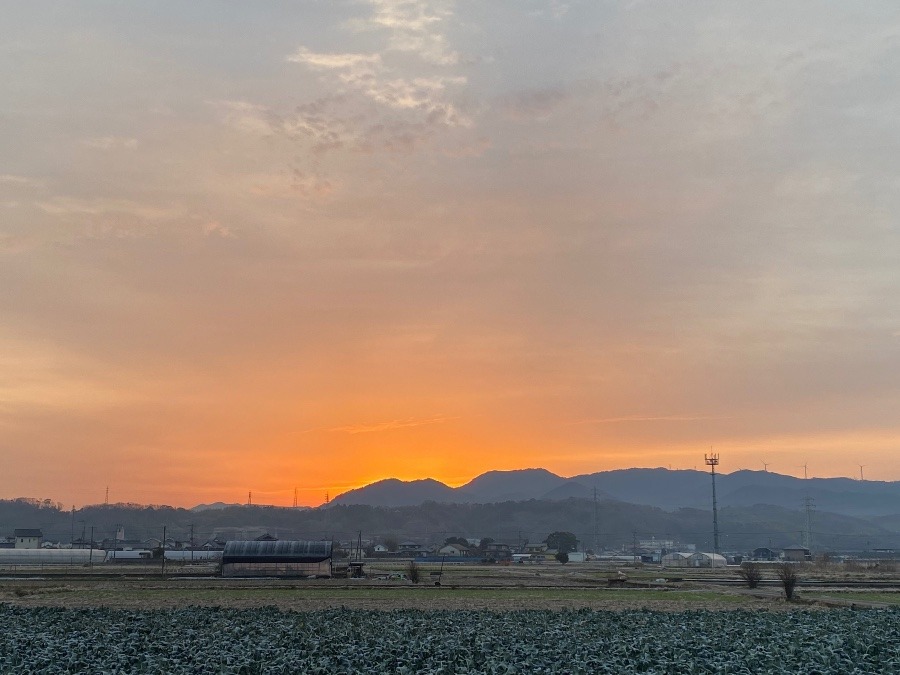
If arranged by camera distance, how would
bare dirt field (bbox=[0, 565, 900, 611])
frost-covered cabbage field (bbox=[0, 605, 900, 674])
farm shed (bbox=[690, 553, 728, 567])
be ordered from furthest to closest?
farm shed (bbox=[690, 553, 728, 567]) < bare dirt field (bbox=[0, 565, 900, 611]) < frost-covered cabbage field (bbox=[0, 605, 900, 674])

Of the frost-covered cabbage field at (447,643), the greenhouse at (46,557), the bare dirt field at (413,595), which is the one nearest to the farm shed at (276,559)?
the bare dirt field at (413,595)

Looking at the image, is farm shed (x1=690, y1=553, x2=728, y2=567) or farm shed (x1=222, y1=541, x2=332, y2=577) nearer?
farm shed (x1=222, y1=541, x2=332, y2=577)

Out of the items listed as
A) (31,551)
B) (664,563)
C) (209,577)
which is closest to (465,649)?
(209,577)

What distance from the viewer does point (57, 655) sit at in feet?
118

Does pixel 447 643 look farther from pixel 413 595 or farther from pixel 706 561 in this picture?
pixel 706 561

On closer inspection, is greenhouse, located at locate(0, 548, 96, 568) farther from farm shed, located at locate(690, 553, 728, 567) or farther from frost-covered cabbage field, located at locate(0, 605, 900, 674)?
frost-covered cabbage field, located at locate(0, 605, 900, 674)

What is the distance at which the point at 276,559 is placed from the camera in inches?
4820

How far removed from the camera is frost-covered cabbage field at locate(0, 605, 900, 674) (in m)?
33.8

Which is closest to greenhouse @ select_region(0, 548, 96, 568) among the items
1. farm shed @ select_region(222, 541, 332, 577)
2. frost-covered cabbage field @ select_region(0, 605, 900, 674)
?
farm shed @ select_region(222, 541, 332, 577)

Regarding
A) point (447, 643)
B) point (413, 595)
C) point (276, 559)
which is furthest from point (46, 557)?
point (447, 643)

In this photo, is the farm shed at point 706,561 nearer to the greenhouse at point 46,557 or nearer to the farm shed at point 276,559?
the farm shed at point 276,559

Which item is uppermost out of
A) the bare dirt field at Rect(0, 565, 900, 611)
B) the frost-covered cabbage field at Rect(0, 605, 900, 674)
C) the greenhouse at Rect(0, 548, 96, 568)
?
the frost-covered cabbage field at Rect(0, 605, 900, 674)

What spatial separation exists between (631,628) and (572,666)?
42.5 feet

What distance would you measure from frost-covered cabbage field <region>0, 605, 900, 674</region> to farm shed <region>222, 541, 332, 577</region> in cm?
6771
